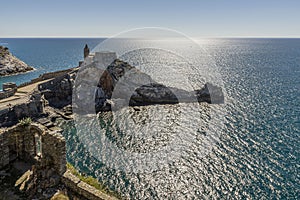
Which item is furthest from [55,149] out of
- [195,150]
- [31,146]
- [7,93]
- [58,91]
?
[58,91]

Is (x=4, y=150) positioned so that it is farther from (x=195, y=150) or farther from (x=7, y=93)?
(x=7, y=93)

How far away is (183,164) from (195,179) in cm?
389

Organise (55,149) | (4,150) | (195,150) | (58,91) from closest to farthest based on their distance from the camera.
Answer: (55,149) → (4,150) → (195,150) → (58,91)

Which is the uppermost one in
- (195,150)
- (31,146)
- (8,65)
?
(31,146)

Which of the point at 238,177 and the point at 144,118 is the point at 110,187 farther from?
the point at 144,118

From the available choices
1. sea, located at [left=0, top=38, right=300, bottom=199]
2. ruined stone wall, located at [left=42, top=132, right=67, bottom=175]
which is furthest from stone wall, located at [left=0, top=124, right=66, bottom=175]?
sea, located at [left=0, top=38, right=300, bottom=199]

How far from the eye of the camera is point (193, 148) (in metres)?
40.0

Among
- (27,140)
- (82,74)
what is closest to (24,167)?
(27,140)

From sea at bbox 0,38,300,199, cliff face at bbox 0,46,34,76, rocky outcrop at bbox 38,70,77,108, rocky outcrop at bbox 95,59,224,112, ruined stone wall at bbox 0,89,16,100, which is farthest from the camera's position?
cliff face at bbox 0,46,34,76

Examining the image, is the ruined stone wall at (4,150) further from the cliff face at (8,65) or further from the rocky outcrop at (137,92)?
the cliff face at (8,65)

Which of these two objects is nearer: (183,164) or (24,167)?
(24,167)

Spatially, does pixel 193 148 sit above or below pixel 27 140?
below

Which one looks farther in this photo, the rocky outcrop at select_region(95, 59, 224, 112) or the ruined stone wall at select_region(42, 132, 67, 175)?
the rocky outcrop at select_region(95, 59, 224, 112)

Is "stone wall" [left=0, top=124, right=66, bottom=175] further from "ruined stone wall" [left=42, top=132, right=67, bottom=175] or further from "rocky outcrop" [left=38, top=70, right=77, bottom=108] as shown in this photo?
"rocky outcrop" [left=38, top=70, right=77, bottom=108]
